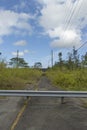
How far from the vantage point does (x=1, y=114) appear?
41.2 feet

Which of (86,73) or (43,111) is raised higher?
(86,73)

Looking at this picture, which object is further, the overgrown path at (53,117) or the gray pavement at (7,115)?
the gray pavement at (7,115)

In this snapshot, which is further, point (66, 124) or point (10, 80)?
point (10, 80)

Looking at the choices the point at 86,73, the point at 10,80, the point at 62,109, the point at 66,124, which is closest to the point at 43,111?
the point at 62,109

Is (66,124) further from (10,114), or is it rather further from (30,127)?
(10,114)

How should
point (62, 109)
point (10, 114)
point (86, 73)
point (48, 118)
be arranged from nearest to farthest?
1. point (48, 118)
2. point (10, 114)
3. point (62, 109)
4. point (86, 73)

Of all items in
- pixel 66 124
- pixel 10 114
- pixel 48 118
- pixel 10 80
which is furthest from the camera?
pixel 10 80

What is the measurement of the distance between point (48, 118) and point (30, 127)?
187 cm

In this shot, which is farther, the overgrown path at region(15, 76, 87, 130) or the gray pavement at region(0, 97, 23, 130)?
the gray pavement at region(0, 97, 23, 130)

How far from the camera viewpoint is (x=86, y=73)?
1318 inches

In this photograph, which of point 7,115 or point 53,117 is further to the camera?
point 7,115

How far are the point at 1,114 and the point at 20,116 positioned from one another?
101 cm

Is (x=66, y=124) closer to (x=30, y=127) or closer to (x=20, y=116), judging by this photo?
(x=30, y=127)

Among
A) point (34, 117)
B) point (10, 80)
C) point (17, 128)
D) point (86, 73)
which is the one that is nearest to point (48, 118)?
point (34, 117)
